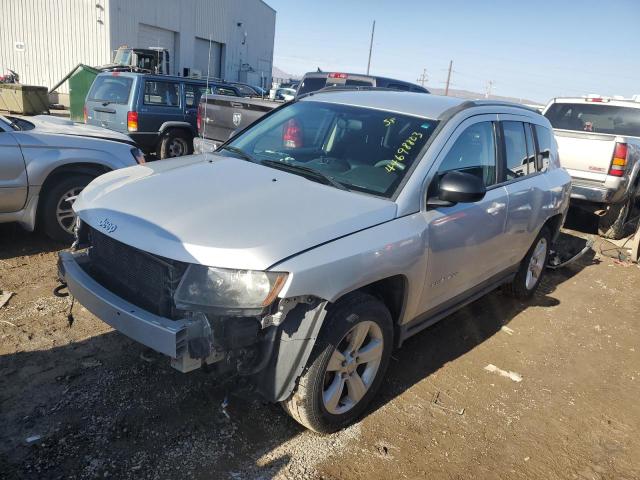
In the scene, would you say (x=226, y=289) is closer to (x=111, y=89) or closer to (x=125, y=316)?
(x=125, y=316)

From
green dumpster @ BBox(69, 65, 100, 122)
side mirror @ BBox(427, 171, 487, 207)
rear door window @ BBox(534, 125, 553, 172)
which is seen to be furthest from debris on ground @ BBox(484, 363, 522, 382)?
green dumpster @ BBox(69, 65, 100, 122)

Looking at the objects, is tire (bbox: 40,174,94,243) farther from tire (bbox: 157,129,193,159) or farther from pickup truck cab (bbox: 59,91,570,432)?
tire (bbox: 157,129,193,159)

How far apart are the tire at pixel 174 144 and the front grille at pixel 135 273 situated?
25.3ft

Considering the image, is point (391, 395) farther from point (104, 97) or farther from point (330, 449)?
point (104, 97)

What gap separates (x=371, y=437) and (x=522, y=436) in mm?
993

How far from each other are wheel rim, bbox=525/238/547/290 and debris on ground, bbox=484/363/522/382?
1410 millimetres

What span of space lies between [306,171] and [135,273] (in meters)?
1.24

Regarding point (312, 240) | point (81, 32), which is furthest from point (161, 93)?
point (81, 32)

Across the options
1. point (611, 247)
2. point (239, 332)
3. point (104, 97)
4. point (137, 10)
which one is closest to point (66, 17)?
point (137, 10)

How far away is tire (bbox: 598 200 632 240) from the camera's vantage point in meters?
7.85

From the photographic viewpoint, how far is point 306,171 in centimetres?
324

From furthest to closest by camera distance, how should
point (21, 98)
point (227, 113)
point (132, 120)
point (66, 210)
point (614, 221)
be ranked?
point (21, 98), point (132, 120), point (227, 113), point (614, 221), point (66, 210)

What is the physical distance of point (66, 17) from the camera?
23641mm

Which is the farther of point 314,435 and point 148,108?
point 148,108
